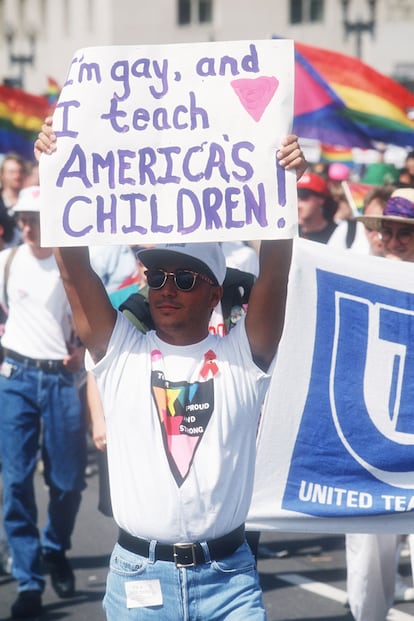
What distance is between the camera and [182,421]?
4.12 meters

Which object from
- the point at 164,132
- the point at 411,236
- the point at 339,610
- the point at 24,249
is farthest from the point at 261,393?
the point at 24,249

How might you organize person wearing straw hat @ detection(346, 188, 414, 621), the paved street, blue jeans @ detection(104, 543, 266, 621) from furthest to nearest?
the paved street, person wearing straw hat @ detection(346, 188, 414, 621), blue jeans @ detection(104, 543, 266, 621)

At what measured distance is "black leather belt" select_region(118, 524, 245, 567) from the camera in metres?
4.06

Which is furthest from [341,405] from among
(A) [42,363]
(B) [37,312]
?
(B) [37,312]

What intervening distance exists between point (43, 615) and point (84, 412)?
1071mm

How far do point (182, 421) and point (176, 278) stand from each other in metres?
0.43

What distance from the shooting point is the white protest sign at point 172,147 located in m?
4.15

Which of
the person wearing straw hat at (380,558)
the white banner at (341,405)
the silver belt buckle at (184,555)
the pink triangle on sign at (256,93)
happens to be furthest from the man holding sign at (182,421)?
the person wearing straw hat at (380,558)

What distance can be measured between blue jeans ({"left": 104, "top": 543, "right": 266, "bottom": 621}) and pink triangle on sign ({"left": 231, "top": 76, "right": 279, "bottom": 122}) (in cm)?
A: 131

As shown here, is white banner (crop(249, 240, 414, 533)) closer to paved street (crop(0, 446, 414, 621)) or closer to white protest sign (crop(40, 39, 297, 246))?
paved street (crop(0, 446, 414, 621))

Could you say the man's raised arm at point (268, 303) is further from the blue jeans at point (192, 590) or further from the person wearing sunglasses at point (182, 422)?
the blue jeans at point (192, 590)

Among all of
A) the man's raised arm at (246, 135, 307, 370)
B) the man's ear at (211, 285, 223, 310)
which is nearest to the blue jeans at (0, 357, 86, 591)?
the man's ear at (211, 285, 223, 310)

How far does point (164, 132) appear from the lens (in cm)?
420

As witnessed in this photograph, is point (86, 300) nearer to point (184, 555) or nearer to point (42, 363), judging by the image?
point (184, 555)
